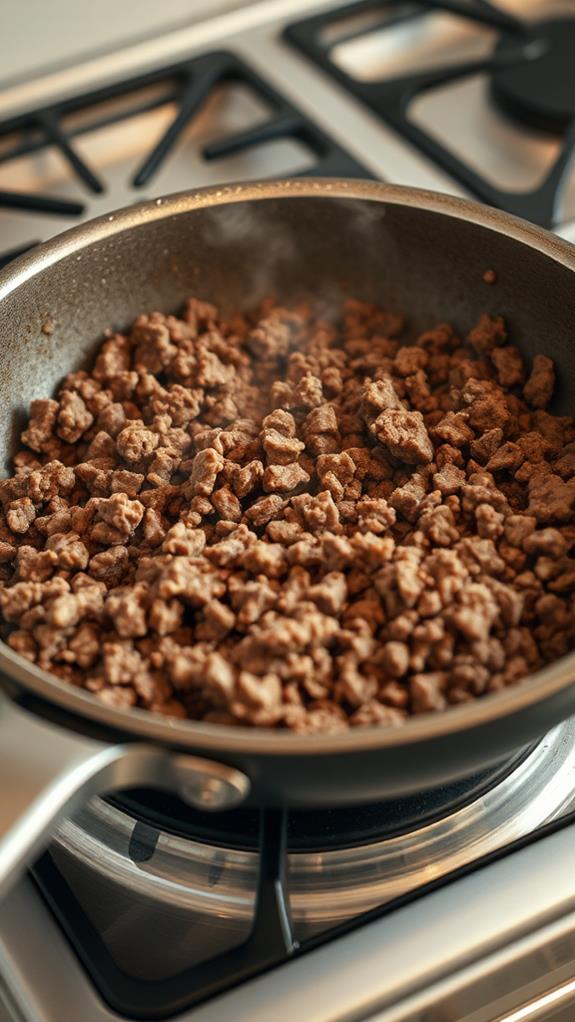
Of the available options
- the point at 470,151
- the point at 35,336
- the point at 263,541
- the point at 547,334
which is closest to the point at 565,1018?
the point at 263,541

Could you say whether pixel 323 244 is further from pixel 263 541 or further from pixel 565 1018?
pixel 565 1018

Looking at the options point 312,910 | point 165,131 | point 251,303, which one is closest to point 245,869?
point 312,910

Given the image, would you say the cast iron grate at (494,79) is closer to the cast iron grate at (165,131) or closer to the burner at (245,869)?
the cast iron grate at (165,131)

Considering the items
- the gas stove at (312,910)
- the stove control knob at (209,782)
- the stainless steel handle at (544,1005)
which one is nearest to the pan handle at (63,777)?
the stove control knob at (209,782)

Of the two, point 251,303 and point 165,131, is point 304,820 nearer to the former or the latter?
point 251,303

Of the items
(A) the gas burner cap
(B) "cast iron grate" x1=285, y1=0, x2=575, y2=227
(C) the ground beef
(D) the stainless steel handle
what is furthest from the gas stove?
(A) the gas burner cap

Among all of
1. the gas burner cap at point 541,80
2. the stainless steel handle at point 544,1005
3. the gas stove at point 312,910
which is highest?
the gas burner cap at point 541,80

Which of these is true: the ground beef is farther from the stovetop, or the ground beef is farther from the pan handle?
the stovetop

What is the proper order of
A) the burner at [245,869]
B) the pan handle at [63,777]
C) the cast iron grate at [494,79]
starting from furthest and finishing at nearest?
the cast iron grate at [494,79], the burner at [245,869], the pan handle at [63,777]
